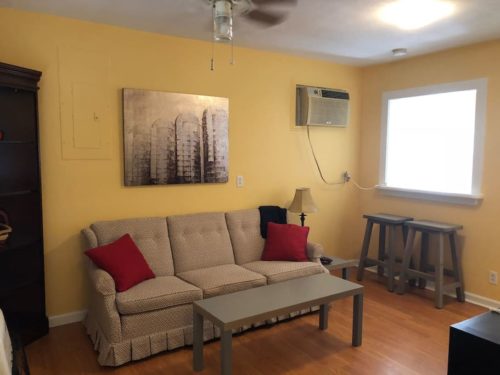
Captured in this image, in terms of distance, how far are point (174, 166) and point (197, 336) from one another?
155 cm

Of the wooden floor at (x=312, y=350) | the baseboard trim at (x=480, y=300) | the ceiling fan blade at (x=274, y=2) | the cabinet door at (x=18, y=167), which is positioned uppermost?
the ceiling fan blade at (x=274, y=2)

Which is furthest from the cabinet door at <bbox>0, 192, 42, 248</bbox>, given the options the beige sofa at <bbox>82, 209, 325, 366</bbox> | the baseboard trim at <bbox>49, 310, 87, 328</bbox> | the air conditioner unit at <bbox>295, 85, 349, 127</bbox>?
the air conditioner unit at <bbox>295, 85, 349, 127</bbox>

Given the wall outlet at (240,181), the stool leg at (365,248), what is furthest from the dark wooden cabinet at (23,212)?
the stool leg at (365,248)

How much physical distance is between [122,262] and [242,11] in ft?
6.52

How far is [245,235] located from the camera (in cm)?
379

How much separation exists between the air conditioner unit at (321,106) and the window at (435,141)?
51 centimetres

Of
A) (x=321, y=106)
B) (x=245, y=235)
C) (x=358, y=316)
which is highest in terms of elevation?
(x=321, y=106)

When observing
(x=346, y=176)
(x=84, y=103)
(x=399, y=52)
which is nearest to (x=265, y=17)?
(x=84, y=103)

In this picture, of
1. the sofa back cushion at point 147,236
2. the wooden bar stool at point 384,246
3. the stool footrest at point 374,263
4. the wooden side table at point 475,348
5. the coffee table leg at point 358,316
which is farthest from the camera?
the stool footrest at point 374,263

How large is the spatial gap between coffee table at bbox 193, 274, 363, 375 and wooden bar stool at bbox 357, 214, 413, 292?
4.29ft

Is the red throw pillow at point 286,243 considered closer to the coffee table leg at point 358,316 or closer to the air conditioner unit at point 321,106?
the coffee table leg at point 358,316

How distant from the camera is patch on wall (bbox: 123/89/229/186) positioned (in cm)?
336

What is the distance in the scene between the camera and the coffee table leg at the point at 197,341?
8.42 ft

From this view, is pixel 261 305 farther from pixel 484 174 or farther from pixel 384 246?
pixel 484 174
